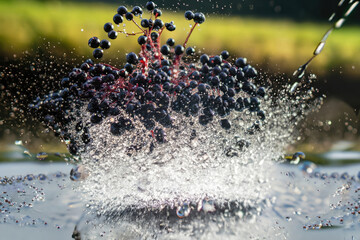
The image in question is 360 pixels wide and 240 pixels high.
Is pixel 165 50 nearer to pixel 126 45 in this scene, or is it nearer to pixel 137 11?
pixel 137 11

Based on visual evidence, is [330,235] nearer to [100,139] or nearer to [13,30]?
[100,139]

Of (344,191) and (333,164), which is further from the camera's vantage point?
(333,164)

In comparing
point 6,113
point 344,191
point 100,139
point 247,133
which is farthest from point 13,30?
point 344,191

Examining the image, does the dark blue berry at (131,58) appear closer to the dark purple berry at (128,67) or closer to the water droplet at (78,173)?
the dark purple berry at (128,67)

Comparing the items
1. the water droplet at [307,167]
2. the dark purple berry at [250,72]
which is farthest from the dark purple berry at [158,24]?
the water droplet at [307,167]

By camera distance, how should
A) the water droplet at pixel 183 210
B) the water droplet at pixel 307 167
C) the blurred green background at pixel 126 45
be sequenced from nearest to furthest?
the water droplet at pixel 183 210 → the water droplet at pixel 307 167 → the blurred green background at pixel 126 45

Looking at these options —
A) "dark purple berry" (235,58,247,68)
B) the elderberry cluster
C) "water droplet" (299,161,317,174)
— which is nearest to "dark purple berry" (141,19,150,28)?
the elderberry cluster
